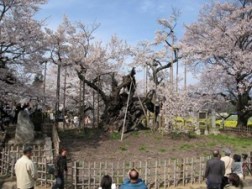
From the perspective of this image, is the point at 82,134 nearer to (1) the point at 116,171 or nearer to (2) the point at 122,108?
(2) the point at 122,108

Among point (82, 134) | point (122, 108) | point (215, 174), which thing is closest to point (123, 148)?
point (82, 134)

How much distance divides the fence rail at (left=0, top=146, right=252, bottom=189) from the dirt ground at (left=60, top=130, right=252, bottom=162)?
13.0 feet

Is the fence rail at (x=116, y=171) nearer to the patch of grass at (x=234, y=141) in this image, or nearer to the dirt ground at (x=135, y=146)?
the dirt ground at (x=135, y=146)

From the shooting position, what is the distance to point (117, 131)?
2584 centimetres

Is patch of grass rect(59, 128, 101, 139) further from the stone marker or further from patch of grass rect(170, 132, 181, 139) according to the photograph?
patch of grass rect(170, 132, 181, 139)

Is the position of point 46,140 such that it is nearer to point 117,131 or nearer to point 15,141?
point 15,141

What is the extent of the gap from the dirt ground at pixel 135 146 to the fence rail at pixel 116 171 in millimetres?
3972

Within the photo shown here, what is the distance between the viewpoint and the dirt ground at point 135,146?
18891mm

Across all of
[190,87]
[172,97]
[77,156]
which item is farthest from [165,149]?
[190,87]

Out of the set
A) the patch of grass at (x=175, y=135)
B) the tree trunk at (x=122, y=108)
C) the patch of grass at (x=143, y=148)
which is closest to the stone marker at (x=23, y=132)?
the patch of grass at (x=143, y=148)

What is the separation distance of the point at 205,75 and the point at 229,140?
5.80m

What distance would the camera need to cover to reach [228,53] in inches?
1107

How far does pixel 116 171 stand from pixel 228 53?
682 inches

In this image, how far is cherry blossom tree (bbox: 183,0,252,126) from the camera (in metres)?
27.9
